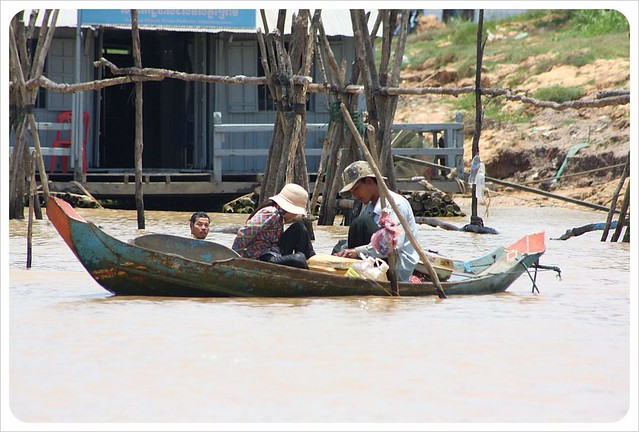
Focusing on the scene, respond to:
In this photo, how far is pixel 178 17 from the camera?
16141 mm

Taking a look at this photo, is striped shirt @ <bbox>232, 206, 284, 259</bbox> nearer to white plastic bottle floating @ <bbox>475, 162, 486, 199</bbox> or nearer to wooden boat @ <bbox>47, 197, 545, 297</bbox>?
wooden boat @ <bbox>47, 197, 545, 297</bbox>

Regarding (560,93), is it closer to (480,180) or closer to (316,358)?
(480,180)

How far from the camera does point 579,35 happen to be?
2809 centimetres

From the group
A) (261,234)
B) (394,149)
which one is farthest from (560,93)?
(261,234)

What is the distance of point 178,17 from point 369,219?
346 inches

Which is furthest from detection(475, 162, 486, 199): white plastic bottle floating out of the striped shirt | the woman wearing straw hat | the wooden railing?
the striped shirt

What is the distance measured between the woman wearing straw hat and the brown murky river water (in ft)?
1.15

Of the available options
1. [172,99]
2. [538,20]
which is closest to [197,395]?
[172,99]

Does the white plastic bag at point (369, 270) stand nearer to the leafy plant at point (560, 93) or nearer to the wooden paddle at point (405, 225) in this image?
the wooden paddle at point (405, 225)

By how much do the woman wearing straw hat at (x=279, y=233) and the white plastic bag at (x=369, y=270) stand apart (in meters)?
0.35

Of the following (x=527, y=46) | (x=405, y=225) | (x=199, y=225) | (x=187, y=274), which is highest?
(x=527, y=46)

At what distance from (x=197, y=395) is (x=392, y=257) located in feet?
9.91

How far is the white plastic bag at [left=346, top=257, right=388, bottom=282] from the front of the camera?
8.03m

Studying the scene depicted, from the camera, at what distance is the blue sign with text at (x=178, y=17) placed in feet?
52.8
